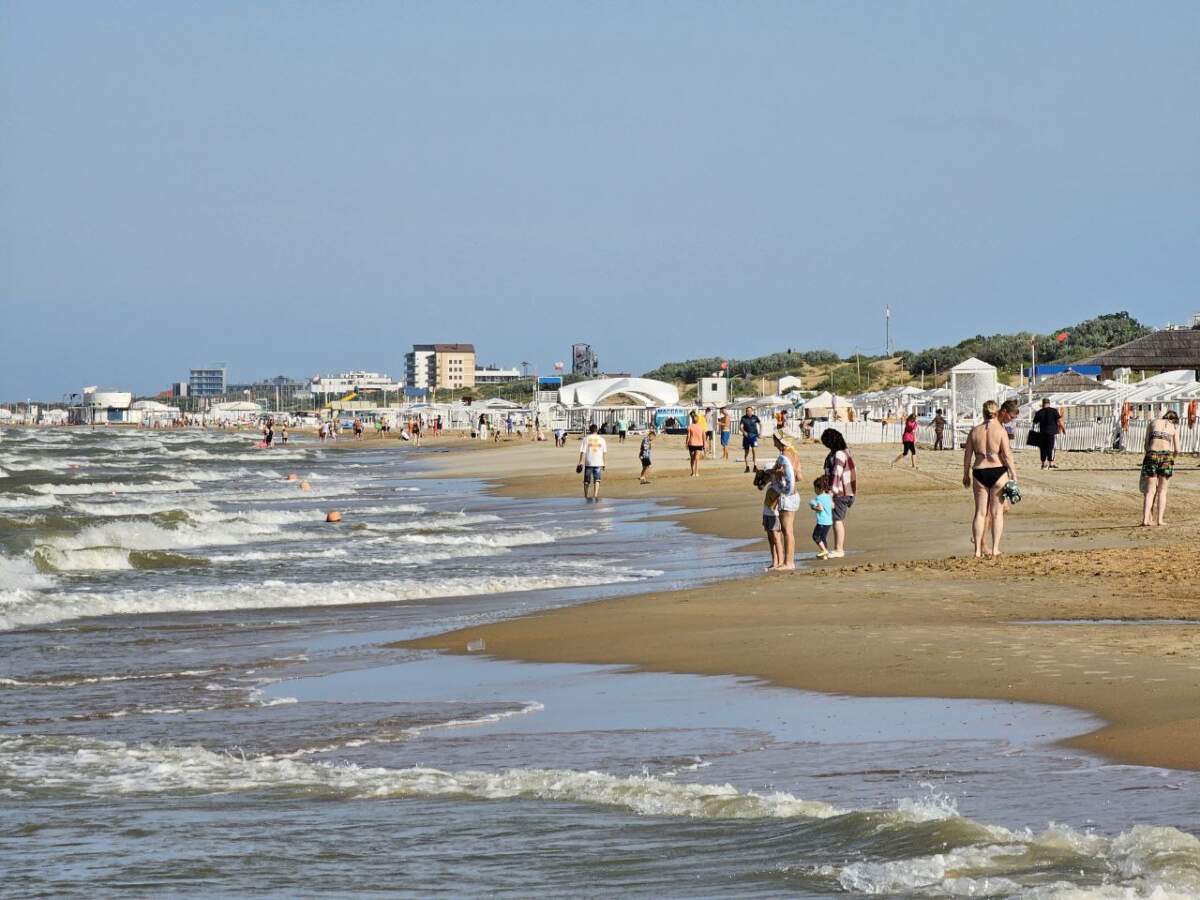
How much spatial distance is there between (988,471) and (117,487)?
34796 mm

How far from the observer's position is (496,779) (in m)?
6.57

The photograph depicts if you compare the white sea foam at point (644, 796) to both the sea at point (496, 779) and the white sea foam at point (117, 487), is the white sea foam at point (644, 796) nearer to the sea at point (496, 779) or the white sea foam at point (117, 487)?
the sea at point (496, 779)

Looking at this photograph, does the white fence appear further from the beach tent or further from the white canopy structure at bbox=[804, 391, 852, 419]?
the white canopy structure at bbox=[804, 391, 852, 419]

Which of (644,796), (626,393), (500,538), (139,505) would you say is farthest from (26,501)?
(626,393)

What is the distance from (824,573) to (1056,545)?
2.98 m

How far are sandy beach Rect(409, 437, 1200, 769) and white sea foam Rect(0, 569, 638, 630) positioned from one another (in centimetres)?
244

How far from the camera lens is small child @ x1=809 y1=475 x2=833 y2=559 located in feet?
51.0

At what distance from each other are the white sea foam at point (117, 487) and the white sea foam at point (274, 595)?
89.6 feet

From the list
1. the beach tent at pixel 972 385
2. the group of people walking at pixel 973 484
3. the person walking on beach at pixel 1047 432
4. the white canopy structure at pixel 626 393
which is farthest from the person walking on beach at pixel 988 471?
the white canopy structure at pixel 626 393

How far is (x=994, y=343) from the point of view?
11312cm

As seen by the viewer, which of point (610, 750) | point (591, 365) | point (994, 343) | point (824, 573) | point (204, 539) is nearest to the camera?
point (610, 750)

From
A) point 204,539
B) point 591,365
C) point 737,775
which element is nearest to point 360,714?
point 737,775

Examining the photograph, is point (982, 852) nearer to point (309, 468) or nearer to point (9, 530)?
point (9, 530)

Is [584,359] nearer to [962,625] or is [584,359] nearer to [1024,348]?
[1024,348]
